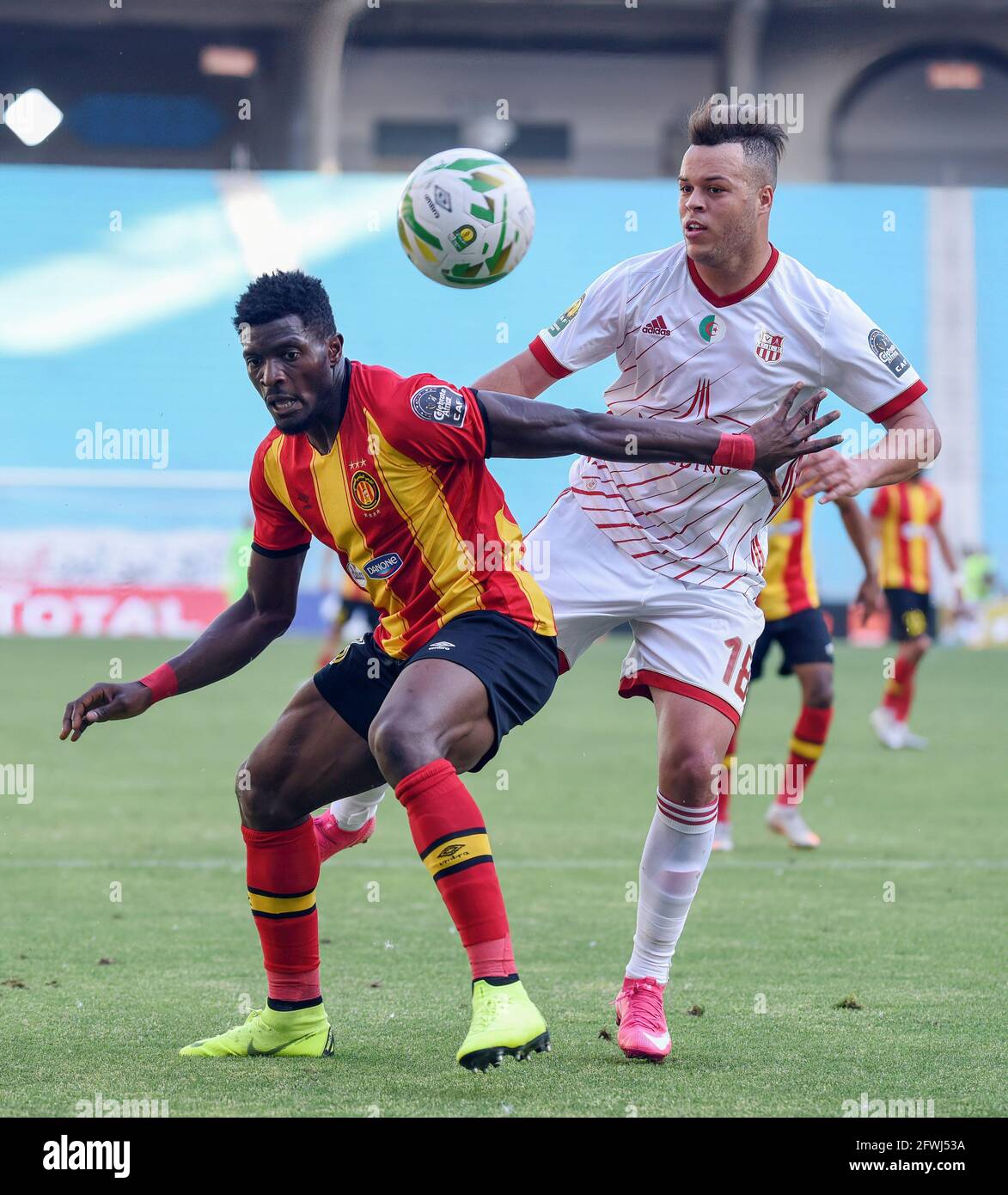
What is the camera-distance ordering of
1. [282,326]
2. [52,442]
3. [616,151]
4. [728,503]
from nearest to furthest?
1. [282,326]
2. [728,503]
3. [52,442]
4. [616,151]

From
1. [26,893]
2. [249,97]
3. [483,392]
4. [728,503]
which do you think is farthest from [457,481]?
[249,97]

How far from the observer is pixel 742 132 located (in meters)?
4.74

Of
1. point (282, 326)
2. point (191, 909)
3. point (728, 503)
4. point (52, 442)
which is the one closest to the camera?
point (282, 326)


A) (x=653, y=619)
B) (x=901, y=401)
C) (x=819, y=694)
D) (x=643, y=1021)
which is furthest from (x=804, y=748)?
(x=643, y=1021)

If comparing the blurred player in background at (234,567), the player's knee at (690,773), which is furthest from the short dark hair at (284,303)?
the blurred player in background at (234,567)

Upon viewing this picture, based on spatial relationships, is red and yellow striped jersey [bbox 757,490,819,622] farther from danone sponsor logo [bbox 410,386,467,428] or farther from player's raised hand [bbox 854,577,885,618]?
danone sponsor logo [bbox 410,386,467,428]

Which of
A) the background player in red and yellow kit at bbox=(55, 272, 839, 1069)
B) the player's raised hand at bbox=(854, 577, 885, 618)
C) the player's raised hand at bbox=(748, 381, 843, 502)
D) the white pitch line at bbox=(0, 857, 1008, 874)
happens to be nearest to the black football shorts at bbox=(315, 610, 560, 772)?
the background player in red and yellow kit at bbox=(55, 272, 839, 1069)

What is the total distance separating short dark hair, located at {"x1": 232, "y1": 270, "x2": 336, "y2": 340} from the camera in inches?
162

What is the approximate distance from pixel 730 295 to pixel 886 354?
1.56 feet

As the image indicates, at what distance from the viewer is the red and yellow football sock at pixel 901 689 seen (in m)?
13.2

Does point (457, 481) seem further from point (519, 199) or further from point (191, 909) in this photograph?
point (191, 909)

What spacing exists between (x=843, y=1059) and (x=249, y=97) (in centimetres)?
2998

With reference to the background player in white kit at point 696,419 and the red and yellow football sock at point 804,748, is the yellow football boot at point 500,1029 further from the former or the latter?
the red and yellow football sock at point 804,748

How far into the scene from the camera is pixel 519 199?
5.03m
